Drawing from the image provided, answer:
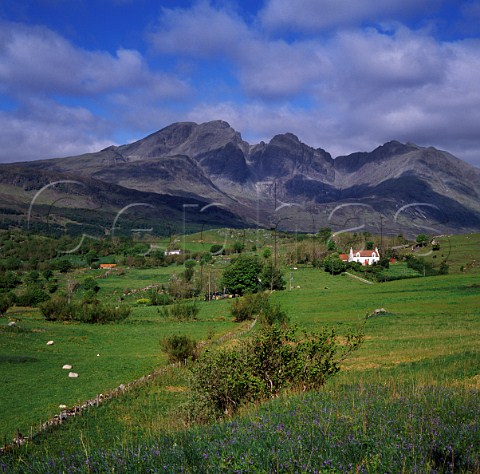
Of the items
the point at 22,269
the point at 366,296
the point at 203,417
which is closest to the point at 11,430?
the point at 203,417

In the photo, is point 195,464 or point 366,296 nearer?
point 195,464

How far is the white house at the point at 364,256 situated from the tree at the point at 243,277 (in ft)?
169

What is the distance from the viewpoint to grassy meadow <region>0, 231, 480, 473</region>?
6969 millimetres

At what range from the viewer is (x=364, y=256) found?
15275cm

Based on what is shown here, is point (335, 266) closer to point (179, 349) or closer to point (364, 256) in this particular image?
Answer: point (364, 256)

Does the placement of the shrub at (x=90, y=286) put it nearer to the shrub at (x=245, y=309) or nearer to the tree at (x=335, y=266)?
the tree at (x=335, y=266)

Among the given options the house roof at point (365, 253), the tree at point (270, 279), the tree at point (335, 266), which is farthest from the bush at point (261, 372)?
the house roof at point (365, 253)

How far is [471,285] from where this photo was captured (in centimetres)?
7656

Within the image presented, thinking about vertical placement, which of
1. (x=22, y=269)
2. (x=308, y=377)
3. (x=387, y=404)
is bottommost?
(x=22, y=269)

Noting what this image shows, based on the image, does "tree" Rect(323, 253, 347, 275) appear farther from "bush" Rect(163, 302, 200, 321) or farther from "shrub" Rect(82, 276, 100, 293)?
"bush" Rect(163, 302, 200, 321)

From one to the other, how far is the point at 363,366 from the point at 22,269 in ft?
525

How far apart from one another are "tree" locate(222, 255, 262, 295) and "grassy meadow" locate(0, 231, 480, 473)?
33.3 meters

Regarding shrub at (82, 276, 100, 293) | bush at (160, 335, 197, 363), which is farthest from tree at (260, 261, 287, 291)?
bush at (160, 335, 197, 363)

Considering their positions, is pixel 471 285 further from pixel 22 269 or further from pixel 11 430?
pixel 22 269
